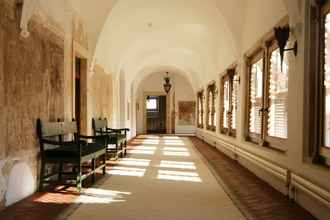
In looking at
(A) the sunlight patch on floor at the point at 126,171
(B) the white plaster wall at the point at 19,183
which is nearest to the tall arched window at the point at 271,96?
(A) the sunlight patch on floor at the point at 126,171

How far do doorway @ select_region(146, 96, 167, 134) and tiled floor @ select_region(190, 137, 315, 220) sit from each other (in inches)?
739

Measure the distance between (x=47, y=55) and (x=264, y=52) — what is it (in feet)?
12.4

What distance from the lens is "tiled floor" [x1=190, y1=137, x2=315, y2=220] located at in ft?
12.4

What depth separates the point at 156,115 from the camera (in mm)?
26484

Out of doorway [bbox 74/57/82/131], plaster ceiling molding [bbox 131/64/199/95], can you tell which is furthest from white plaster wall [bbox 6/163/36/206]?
plaster ceiling molding [bbox 131/64/199/95]

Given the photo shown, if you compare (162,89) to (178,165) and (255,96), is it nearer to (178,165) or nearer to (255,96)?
(178,165)

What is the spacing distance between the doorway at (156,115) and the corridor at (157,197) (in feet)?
60.9

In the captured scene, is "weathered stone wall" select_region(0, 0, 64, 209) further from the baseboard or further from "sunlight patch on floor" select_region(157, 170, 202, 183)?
the baseboard

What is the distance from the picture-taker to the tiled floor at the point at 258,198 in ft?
12.4

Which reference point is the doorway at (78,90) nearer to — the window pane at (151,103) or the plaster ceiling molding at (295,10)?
the plaster ceiling molding at (295,10)

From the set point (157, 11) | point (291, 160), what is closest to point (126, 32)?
point (157, 11)

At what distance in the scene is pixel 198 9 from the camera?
29.9 feet

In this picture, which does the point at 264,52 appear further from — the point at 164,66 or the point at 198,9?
the point at 164,66

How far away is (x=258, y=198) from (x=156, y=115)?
72.3 ft
